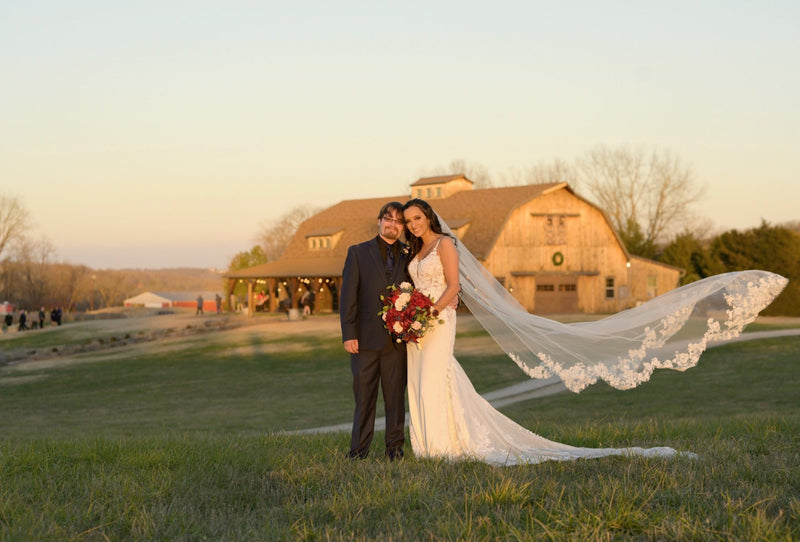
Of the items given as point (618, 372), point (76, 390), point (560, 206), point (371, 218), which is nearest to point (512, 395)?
point (618, 372)

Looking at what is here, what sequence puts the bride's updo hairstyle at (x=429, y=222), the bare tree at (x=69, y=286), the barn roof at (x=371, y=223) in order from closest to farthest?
the bride's updo hairstyle at (x=429, y=222), the barn roof at (x=371, y=223), the bare tree at (x=69, y=286)

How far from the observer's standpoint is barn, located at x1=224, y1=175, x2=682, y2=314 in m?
48.6

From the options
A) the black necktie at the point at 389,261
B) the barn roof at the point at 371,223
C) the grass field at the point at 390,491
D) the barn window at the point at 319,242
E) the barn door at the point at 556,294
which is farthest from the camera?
the barn window at the point at 319,242

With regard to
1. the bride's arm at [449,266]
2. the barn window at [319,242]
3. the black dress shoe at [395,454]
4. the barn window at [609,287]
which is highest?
the barn window at [319,242]

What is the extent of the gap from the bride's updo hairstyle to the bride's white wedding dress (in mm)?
178

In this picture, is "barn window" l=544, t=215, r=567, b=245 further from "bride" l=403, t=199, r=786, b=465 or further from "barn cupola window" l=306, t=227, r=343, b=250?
"bride" l=403, t=199, r=786, b=465

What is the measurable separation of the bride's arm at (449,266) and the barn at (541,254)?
39.0 m

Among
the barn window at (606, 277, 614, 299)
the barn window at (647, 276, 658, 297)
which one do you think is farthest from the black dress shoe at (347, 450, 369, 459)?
the barn window at (647, 276, 658, 297)

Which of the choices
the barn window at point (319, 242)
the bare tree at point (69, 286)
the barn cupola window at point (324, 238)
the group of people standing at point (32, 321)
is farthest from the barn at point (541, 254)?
the bare tree at point (69, 286)

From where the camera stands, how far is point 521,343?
326 inches

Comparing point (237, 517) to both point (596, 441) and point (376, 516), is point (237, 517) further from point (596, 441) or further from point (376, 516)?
point (596, 441)

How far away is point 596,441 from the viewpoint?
786cm

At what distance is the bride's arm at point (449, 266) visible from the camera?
24.1 ft

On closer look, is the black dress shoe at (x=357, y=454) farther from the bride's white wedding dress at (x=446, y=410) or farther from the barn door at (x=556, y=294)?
the barn door at (x=556, y=294)
